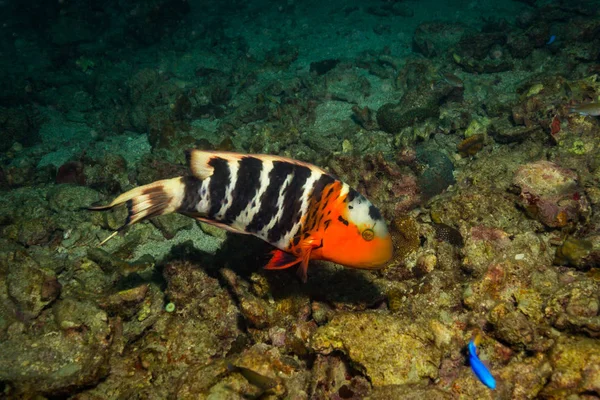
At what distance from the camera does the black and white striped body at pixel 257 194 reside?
320 centimetres

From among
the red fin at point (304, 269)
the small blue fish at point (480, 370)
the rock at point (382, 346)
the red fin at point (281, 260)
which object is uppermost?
the red fin at point (304, 269)

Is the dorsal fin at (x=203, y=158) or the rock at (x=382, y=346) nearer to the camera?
the rock at (x=382, y=346)

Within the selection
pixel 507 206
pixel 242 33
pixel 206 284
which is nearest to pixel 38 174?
pixel 206 284

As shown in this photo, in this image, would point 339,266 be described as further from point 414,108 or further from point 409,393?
point 414,108

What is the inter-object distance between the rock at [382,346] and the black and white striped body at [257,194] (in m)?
0.89

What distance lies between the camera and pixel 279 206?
3258mm

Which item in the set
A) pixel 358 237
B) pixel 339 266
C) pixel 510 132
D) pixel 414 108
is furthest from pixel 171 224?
pixel 510 132

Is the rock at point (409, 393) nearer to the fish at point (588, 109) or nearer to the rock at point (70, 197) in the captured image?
the fish at point (588, 109)

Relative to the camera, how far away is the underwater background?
9.76 ft

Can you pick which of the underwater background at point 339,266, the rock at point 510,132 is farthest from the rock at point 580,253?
the rock at point 510,132

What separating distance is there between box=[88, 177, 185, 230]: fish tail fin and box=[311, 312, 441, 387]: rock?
1.78 meters

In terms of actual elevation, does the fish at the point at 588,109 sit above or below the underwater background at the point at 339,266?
above

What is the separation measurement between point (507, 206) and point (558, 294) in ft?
4.38

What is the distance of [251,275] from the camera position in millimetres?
4105
